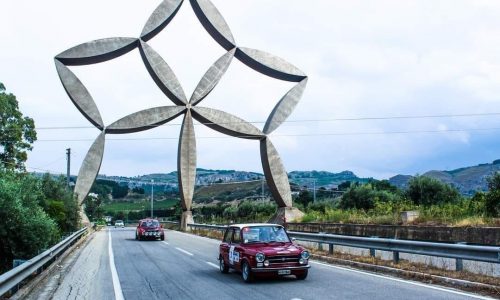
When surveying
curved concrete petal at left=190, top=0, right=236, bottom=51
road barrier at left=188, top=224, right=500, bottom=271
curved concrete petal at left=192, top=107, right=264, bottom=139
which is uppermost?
curved concrete petal at left=190, top=0, right=236, bottom=51

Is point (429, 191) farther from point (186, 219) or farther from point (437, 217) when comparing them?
point (437, 217)

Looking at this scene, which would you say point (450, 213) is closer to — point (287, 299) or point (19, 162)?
point (287, 299)

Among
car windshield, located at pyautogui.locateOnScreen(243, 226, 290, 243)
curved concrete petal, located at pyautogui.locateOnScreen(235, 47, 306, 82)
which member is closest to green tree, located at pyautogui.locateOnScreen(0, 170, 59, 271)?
car windshield, located at pyautogui.locateOnScreen(243, 226, 290, 243)

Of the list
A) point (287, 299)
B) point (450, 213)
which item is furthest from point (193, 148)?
point (287, 299)

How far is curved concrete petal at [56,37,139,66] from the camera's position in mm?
39000

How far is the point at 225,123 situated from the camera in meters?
41.8

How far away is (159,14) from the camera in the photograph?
40.9m

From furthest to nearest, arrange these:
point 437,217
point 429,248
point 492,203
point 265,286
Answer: point 437,217
point 492,203
point 429,248
point 265,286

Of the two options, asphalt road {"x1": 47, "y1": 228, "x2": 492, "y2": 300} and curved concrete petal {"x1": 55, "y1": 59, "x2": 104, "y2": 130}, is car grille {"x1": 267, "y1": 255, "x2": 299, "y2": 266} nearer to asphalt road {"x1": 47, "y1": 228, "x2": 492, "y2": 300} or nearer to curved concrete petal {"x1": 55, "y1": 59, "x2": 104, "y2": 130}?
asphalt road {"x1": 47, "y1": 228, "x2": 492, "y2": 300}

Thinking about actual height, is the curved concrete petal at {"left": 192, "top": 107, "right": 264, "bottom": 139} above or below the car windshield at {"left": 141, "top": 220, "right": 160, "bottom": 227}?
above

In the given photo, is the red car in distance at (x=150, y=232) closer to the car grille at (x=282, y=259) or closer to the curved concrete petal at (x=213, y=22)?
the curved concrete petal at (x=213, y=22)

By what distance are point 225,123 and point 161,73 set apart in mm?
6537

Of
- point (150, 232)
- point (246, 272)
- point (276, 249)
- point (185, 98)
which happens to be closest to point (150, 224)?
point (150, 232)

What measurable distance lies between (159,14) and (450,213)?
28206 mm
